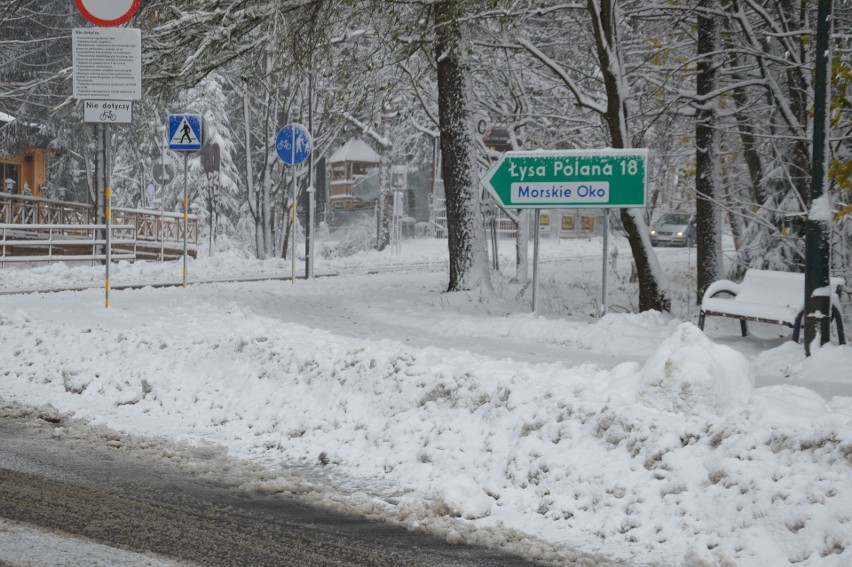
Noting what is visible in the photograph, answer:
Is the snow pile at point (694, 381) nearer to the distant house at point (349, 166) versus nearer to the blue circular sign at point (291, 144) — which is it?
the blue circular sign at point (291, 144)

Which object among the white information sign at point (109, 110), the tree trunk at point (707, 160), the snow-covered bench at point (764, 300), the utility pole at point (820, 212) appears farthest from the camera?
the tree trunk at point (707, 160)

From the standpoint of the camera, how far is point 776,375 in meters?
10.1

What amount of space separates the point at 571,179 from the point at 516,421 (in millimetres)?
6204

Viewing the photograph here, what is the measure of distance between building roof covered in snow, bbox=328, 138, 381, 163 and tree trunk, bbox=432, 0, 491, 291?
175 ft

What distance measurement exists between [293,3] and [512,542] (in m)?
11.0

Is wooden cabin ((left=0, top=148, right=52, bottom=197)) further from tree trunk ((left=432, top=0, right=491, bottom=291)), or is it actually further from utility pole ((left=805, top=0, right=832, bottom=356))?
utility pole ((left=805, top=0, right=832, bottom=356))

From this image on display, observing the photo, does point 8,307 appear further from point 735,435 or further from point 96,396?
point 735,435

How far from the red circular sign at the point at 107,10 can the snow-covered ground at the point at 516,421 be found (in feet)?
12.2

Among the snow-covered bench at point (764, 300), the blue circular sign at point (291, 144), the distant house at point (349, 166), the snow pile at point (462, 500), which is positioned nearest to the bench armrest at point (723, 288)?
the snow-covered bench at point (764, 300)

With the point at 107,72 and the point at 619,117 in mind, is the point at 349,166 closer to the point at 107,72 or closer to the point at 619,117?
the point at 619,117

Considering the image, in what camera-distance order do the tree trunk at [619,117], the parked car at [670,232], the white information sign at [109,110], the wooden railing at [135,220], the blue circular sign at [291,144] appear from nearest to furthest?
the white information sign at [109,110] < the tree trunk at [619,117] < the blue circular sign at [291,144] < the wooden railing at [135,220] < the parked car at [670,232]

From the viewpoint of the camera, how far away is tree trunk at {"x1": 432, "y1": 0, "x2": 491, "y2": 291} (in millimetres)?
16312

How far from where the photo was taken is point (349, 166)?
70250 mm

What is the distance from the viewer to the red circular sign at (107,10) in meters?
12.3
